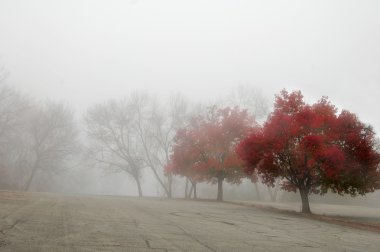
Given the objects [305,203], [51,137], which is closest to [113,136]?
[51,137]

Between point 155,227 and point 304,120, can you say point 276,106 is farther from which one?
point 155,227

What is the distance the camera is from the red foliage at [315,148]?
2286 centimetres

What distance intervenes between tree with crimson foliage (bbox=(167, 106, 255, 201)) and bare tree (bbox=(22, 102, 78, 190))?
20301 mm

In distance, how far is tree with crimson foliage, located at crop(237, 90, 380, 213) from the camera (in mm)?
22859

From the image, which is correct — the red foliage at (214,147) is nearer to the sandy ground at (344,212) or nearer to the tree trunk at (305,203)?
the sandy ground at (344,212)

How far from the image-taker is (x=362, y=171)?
23.1 metres

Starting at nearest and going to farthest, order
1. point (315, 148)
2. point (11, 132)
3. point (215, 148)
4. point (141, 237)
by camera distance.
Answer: point (141, 237) → point (315, 148) → point (215, 148) → point (11, 132)

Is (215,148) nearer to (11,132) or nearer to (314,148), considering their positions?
(314,148)

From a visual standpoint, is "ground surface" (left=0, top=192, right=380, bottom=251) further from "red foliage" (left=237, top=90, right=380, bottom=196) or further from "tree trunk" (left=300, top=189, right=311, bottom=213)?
"tree trunk" (left=300, top=189, right=311, bottom=213)

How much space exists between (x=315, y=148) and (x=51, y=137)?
4054 cm

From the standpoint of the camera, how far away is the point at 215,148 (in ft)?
118

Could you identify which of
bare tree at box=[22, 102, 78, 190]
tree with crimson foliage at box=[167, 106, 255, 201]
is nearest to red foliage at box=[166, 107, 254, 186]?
tree with crimson foliage at box=[167, 106, 255, 201]

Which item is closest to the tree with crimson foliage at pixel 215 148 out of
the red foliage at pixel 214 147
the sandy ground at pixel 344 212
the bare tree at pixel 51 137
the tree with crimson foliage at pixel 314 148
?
the red foliage at pixel 214 147

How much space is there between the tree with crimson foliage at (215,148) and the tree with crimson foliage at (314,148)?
888cm
